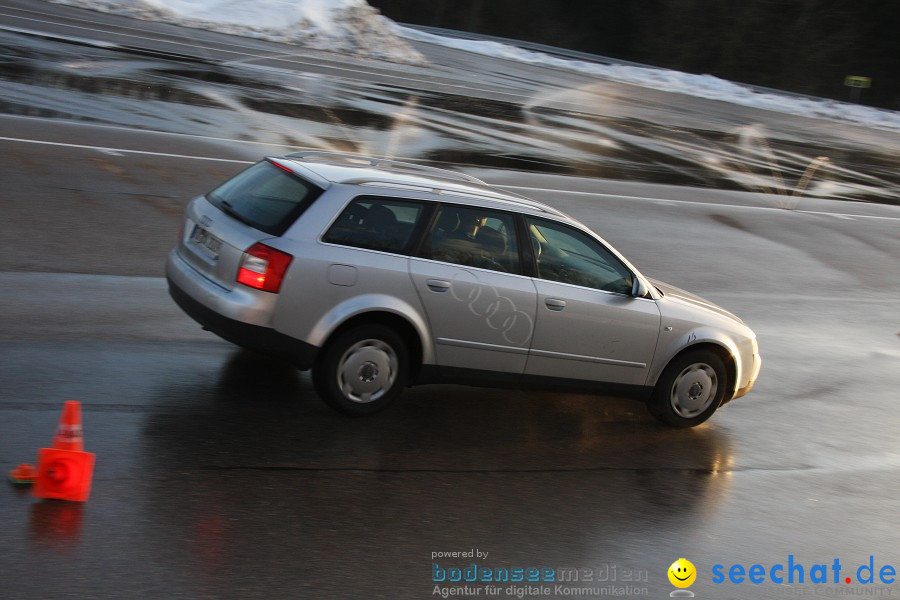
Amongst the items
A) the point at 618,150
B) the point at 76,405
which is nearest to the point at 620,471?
the point at 76,405

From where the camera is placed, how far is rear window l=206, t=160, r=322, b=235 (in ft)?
21.3

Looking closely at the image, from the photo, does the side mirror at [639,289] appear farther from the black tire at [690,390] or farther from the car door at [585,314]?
the black tire at [690,390]

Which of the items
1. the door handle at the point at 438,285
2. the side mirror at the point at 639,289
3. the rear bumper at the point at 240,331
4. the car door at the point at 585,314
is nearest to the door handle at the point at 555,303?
the car door at the point at 585,314

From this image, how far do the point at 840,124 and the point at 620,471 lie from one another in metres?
32.3

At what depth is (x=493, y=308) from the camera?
689 cm

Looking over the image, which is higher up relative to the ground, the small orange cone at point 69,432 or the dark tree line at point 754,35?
the dark tree line at point 754,35

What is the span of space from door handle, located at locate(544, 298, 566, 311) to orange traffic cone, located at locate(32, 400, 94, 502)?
3.24 metres

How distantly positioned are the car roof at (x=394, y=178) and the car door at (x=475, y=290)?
149 mm

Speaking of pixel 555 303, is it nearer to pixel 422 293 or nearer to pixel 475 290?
pixel 475 290

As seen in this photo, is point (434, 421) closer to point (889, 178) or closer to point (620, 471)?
A: point (620, 471)

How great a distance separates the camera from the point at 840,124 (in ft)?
117

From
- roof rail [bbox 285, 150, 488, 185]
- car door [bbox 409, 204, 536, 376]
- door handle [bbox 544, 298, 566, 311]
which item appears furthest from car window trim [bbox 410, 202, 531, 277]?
roof rail [bbox 285, 150, 488, 185]

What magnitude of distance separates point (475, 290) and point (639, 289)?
1.34 meters

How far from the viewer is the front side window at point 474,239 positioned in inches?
268
